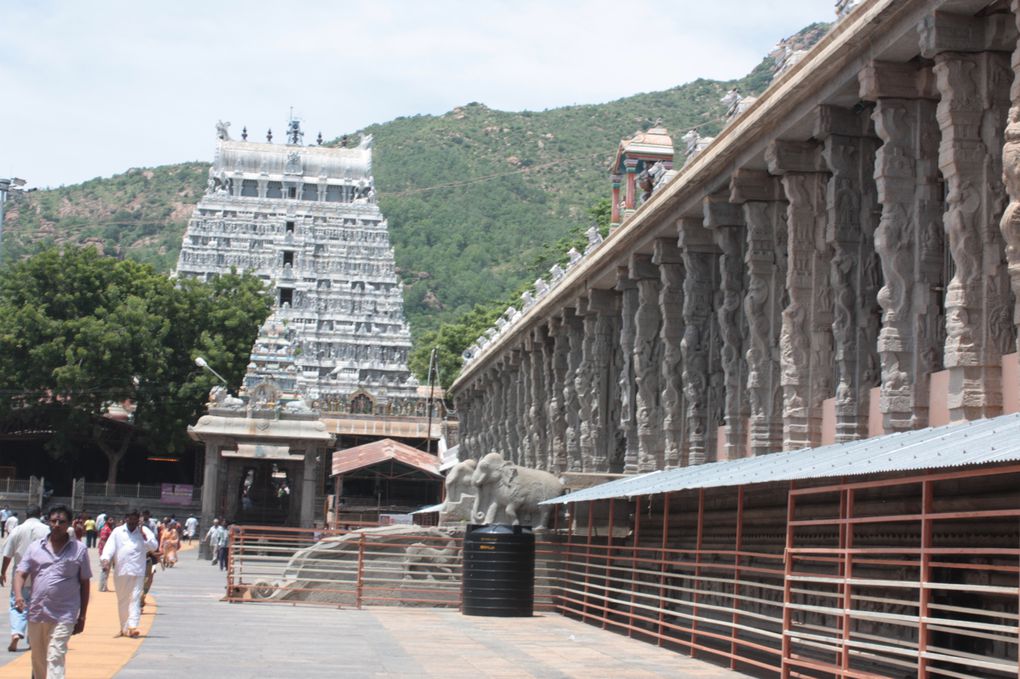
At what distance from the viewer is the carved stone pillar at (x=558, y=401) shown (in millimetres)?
38931

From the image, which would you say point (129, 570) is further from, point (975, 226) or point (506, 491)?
point (975, 226)

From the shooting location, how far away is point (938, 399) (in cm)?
1591

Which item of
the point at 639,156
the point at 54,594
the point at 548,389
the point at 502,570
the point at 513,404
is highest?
the point at 639,156

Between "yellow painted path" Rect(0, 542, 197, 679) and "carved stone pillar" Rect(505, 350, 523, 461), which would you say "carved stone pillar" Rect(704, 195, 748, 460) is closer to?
"yellow painted path" Rect(0, 542, 197, 679)

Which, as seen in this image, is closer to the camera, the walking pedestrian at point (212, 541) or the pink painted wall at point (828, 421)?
the pink painted wall at point (828, 421)

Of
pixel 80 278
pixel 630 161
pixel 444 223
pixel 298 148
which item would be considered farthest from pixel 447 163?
pixel 630 161

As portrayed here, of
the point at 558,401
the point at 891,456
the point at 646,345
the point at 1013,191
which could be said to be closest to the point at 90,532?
the point at 558,401

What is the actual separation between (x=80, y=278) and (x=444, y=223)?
10787 cm

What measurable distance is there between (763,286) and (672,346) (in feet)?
18.6

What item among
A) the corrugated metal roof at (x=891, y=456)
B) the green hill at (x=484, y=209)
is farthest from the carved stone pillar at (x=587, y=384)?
the green hill at (x=484, y=209)

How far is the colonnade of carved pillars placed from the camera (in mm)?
14867

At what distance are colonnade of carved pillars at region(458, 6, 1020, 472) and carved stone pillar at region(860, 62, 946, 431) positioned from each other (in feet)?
0.06

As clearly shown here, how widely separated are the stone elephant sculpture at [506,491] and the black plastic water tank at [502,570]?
2586 mm

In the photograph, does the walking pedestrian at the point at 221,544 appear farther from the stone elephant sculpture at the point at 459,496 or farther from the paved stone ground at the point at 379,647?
the paved stone ground at the point at 379,647
